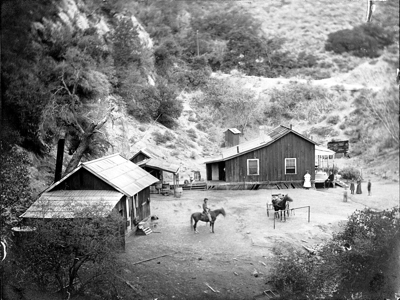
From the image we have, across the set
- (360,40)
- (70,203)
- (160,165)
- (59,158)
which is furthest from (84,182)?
(360,40)

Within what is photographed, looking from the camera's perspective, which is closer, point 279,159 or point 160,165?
point 279,159

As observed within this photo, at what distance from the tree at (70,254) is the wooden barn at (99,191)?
0.33 meters

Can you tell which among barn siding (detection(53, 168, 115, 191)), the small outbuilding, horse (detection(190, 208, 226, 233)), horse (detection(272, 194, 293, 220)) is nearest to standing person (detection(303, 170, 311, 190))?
horse (detection(272, 194, 293, 220))

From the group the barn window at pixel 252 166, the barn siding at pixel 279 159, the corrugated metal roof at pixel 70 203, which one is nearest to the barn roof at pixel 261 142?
the barn siding at pixel 279 159

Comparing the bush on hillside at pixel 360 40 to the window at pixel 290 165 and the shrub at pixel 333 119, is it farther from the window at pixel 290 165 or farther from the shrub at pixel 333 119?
the window at pixel 290 165

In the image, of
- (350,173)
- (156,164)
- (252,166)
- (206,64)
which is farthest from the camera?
(156,164)

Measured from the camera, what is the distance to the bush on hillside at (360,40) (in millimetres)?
5957

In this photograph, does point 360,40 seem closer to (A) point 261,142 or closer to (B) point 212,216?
(A) point 261,142

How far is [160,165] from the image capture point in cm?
1125

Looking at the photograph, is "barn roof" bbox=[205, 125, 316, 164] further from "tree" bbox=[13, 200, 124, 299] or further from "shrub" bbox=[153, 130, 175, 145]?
"tree" bbox=[13, 200, 124, 299]

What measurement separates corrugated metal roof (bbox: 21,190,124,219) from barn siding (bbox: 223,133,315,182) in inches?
104

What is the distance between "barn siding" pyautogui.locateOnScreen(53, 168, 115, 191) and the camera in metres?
Answer: 7.17

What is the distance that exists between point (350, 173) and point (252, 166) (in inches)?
80.0

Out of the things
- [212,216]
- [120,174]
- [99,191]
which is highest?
[120,174]
